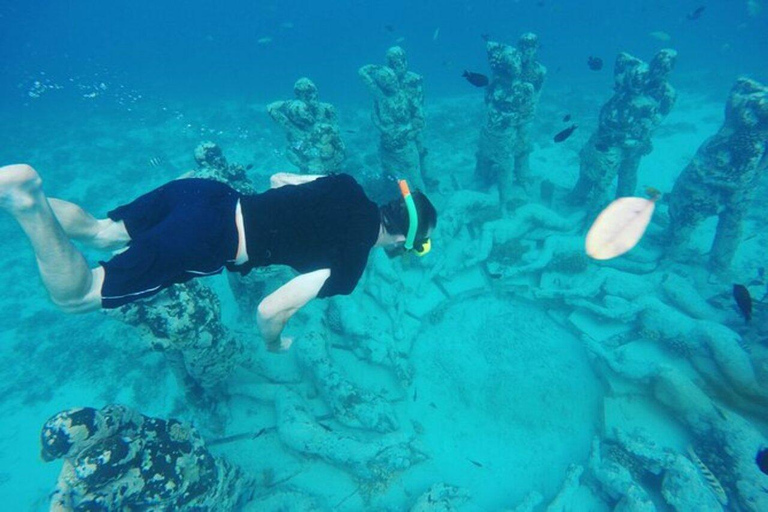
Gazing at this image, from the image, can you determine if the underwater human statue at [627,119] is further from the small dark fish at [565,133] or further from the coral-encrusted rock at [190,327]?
the coral-encrusted rock at [190,327]

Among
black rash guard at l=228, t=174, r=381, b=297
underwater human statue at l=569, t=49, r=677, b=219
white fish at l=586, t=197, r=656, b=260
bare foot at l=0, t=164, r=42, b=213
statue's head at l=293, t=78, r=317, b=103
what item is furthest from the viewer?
underwater human statue at l=569, t=49, r=677, b=219

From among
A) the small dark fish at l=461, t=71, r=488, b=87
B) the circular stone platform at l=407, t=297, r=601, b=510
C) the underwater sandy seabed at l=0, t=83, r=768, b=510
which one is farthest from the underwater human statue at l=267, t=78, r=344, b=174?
the circular stone platform at l=407, t=297, r=601, b=510

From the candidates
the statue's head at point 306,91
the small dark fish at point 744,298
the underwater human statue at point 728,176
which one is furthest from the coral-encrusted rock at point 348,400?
the underwater human statue at point 728,176

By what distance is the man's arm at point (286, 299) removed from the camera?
370cm

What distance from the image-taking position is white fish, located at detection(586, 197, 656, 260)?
780 centimetres

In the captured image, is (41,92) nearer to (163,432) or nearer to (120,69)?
(120,69)

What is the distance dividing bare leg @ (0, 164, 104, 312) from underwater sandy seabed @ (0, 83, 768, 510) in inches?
201

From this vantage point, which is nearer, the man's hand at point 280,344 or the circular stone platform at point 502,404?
the man's hand at point 280,344

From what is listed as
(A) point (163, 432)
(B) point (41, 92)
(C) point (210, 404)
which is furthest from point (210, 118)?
(B) point (41, 92)

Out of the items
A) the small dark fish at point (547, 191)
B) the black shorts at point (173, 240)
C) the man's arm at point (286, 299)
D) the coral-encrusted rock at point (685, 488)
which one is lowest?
the coral-encrusted rock at point (685, 488)

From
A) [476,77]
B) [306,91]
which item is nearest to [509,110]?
[476,77]

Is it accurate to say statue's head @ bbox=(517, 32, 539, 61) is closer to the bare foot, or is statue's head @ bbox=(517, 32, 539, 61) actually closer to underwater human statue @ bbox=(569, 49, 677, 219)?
underwater human statue @ bbox=(569, 49, 677, 219)

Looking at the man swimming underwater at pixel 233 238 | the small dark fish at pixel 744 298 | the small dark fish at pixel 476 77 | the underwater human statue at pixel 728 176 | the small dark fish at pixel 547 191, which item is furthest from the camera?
the small dark fish at pixel 547 191

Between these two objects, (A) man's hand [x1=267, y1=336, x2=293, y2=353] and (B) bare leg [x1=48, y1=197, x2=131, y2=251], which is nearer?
(B) bare leg [x1=48, y1=197, x2=131, y2=251]
